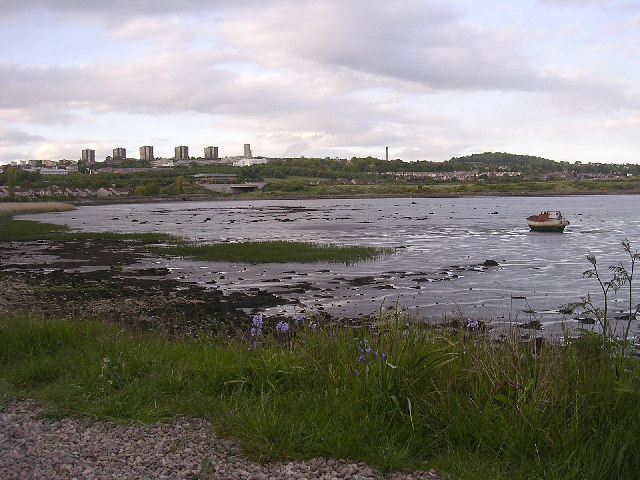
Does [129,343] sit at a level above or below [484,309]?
above

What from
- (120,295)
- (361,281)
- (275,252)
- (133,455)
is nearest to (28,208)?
(275,252)

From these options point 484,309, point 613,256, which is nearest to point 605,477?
point 484,309

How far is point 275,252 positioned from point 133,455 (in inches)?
1165

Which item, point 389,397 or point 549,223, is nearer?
point 389,397

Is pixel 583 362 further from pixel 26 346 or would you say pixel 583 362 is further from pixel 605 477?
pixel 26 346

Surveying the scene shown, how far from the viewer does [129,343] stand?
8922mm

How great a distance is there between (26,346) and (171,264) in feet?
75.5

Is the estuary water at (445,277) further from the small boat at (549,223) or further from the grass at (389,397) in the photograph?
Answer: the small boat at (549,223)

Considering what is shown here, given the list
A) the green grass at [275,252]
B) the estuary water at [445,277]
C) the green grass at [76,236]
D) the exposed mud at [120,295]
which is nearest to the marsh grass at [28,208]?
the green grass at [76,236]

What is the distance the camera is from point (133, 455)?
550 cm

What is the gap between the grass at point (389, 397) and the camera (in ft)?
17.6

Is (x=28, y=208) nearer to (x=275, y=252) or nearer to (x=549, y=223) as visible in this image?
(x=275, y=252)

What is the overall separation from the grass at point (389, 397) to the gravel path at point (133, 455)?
0.63 feet

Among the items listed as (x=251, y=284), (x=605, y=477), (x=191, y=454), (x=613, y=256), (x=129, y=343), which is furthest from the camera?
(x=613, y=256)
